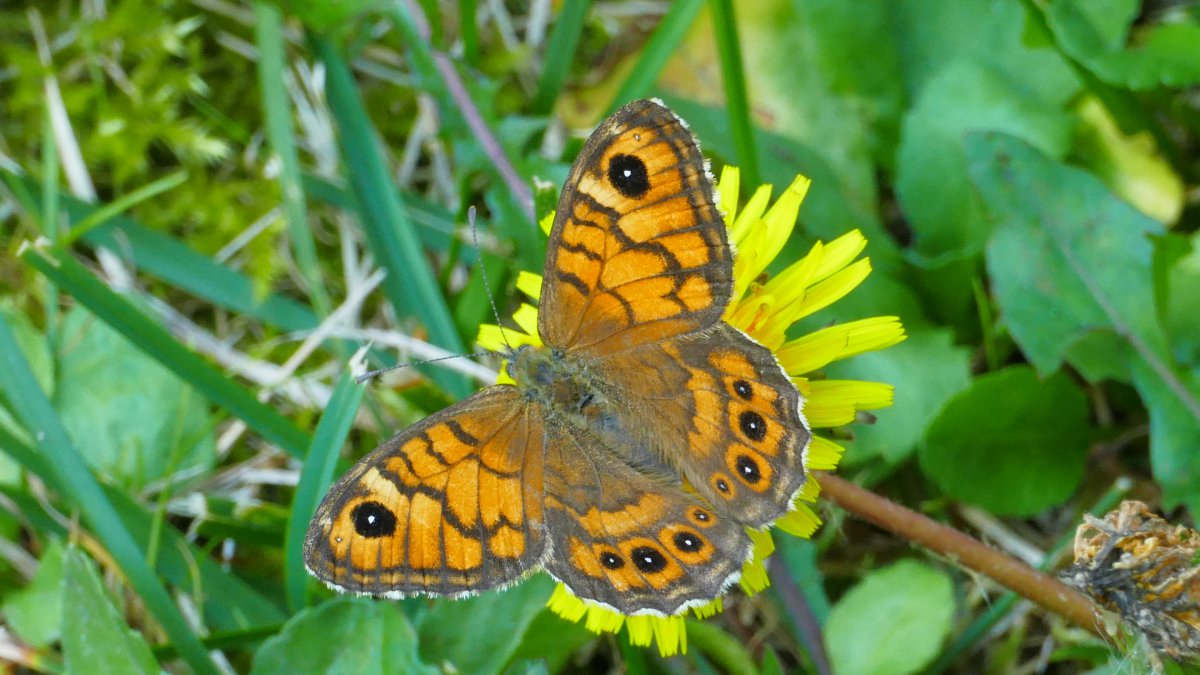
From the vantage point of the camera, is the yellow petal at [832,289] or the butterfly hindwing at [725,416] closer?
the butterfly hindwing at [725,416]

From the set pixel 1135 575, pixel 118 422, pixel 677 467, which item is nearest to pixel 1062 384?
Result: pixel 1135 575

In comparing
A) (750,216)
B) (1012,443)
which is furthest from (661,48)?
(1012,443)

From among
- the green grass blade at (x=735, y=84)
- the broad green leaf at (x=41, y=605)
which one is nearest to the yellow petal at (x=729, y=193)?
the green grass blade at (x=735, y=84)

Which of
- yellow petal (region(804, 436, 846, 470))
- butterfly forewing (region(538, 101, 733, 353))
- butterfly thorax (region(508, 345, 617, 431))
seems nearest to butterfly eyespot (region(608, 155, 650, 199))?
butterfly forewing (region(538, 101, 733, 353))

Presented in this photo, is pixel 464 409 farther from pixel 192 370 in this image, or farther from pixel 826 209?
pixel 826 209

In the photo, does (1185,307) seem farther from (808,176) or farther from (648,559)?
(648,559)

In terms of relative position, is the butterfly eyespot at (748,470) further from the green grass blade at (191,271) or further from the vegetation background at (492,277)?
the green grass blade at (191,271)
